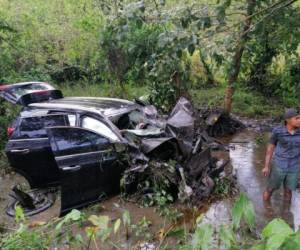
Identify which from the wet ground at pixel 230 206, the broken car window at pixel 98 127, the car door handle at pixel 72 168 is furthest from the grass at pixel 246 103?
the car door handle at pixel 72 168

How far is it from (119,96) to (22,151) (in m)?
5.67

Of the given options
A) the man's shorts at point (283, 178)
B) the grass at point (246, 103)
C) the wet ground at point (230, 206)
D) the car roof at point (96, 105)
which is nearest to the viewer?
the man's shorts at point (283, 178)

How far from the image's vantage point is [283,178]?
5383mm

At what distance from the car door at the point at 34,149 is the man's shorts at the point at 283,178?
3.69m

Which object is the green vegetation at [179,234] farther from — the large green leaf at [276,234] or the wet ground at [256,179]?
the wet ground at [256,179]

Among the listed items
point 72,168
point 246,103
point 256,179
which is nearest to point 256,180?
point 256,179

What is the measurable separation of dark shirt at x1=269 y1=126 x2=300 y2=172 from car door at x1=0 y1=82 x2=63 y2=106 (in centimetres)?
502

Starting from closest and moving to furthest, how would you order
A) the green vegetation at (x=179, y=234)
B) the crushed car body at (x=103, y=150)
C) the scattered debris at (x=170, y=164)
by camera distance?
1. the green vegetation at (x=179, y=234)
2. the crushed car body at (x=103, y=150)
3. the scattered debris at (x=170, y=164)

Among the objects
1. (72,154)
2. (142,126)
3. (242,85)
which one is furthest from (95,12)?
(72,154)

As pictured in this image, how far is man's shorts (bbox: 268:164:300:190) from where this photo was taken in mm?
5328

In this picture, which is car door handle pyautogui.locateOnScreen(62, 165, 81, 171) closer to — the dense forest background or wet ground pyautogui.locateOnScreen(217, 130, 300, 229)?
wet ground pyautogui.locateOnScreen(217, 130, 300, 229)

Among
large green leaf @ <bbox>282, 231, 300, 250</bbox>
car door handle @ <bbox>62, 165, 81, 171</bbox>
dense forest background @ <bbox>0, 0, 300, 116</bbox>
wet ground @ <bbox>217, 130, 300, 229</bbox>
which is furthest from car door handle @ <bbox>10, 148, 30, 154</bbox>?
large green leaf @ <bbox>282, 231, 300, 250</bbox>

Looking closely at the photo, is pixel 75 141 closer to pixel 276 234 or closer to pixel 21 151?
pixel 21 151

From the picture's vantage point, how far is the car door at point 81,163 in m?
5.91
